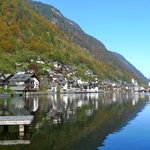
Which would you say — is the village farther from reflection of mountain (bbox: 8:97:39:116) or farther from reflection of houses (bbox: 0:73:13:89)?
reflection of mountain (bbox: 8:97:39:116)

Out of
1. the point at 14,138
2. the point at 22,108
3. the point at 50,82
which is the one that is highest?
the point at 50,82


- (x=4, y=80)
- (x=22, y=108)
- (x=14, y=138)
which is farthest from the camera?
(x=4, y=80)

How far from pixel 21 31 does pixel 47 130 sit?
18092 cm

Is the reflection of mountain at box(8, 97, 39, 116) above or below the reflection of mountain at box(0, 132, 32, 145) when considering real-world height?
above

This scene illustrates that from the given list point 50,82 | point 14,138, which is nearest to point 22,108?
point 14,138

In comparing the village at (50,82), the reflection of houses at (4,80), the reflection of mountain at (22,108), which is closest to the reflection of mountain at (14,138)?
the reflection of mountain at (22,108)

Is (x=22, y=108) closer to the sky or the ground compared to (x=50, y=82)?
closer to the ground

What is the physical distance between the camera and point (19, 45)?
17150 cm

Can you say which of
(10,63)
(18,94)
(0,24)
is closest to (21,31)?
(0,24)

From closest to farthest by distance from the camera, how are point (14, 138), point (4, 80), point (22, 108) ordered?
point (14, 138)
point (22, 108)
point (4, 80)

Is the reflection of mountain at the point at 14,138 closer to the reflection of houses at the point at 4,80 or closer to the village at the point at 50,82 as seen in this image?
the village at the point at 50,82

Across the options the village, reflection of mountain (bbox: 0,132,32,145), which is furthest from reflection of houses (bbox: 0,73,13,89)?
reflection of mountain (bbox: 0,132,32,145)

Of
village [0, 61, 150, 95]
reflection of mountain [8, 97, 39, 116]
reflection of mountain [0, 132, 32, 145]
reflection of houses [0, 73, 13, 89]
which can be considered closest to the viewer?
reflection of mountain [0, 132, 32, 145]

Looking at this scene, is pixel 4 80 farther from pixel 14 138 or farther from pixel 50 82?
pixel 14 138
